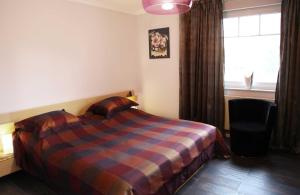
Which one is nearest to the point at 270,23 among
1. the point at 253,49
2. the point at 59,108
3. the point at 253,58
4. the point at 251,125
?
the point at 253,49

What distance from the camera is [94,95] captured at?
151 inches

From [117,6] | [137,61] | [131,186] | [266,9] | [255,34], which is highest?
→ [117,6]

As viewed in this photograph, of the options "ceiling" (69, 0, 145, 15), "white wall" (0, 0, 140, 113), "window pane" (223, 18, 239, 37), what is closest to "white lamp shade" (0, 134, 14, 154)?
"white wall" (0, 0, 140, 113)

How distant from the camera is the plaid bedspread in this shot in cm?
187

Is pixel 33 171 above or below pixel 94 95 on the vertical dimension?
below

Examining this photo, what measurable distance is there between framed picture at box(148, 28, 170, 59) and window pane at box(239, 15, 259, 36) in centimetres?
125

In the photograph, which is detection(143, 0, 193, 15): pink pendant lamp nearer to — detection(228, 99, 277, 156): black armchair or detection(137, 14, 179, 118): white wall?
detection(228, 99, 277, 156): black armchair

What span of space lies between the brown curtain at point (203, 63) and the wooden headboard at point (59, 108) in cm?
130

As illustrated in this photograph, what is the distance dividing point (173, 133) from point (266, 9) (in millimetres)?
2258

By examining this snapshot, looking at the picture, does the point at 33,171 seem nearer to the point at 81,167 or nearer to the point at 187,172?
the point at 81,167

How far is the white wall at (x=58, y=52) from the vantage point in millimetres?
2830

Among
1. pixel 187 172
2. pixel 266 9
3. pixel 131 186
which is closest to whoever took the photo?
pixel 131 186

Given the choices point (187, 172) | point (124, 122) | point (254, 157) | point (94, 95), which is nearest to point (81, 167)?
point (187, 172)

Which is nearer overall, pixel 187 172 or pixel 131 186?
pixel 131 186
